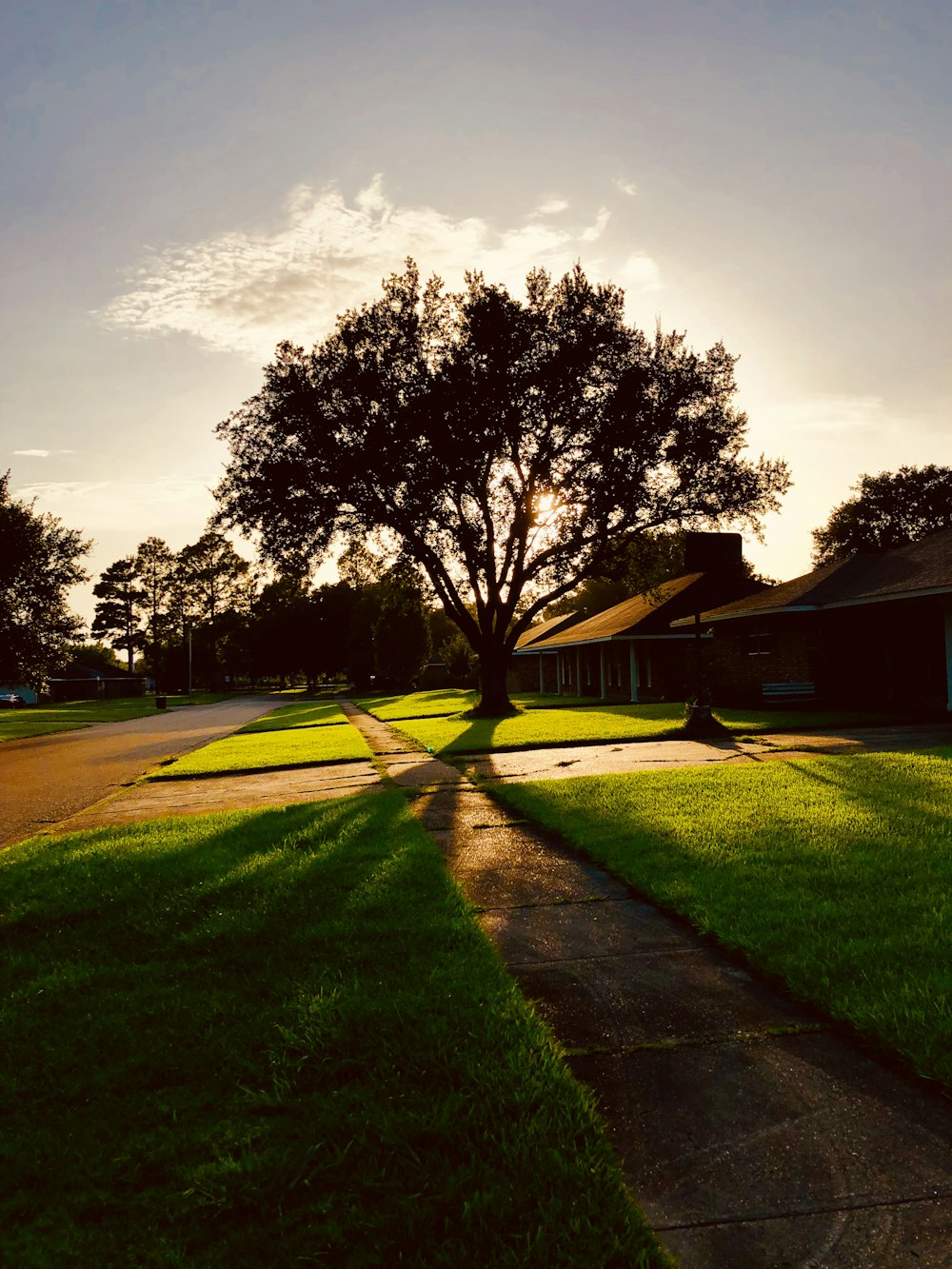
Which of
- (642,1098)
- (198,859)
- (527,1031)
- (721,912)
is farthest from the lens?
(198,859)

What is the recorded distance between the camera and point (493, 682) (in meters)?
29.9

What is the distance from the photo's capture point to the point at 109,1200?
235cm

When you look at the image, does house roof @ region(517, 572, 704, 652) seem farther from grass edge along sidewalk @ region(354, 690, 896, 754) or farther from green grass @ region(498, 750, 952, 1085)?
green grass @ region(498, 750, 952, 1085)

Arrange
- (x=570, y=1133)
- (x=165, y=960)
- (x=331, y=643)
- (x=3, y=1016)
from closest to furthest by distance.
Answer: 1. (x=570, y=1133)
2. (x=3, y=1016)
3. (x=165, y=960)
4. (x=331, y=643)

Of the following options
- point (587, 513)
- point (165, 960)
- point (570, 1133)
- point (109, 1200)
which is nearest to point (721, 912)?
point (570, 1133)

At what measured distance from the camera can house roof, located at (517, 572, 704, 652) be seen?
3352 centimetres

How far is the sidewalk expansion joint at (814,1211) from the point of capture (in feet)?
7.11

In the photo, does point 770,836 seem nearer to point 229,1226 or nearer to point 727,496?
point 229,1226

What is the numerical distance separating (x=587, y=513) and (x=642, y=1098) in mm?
25903

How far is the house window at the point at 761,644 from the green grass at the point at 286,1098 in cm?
2396

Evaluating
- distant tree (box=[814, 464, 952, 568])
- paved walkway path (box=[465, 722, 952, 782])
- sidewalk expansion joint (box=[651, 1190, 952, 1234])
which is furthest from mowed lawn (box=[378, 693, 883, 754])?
distant tree (box=[814, 464, 952, 568])

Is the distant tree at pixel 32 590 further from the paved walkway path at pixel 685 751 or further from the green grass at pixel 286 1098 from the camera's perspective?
the green grass at pixel 286 1098

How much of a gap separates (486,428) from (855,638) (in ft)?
43.6

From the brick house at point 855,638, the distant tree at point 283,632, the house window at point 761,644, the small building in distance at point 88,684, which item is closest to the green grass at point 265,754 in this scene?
the brick house at point 855,638
